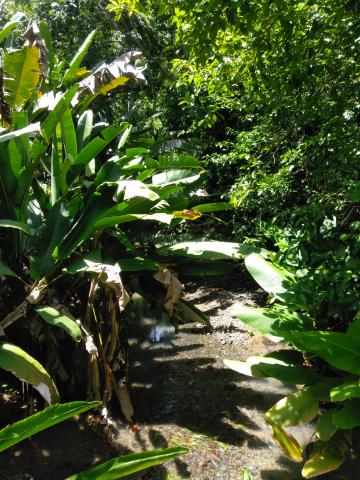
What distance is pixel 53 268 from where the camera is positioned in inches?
120

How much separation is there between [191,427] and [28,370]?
1.30 metres

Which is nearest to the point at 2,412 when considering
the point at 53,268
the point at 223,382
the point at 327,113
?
the point at 53,268

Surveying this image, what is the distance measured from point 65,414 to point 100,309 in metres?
1.59

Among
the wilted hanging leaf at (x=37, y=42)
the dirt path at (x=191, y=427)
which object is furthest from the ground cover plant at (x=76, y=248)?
the wilted hanging leaf at (x=37, y=42)

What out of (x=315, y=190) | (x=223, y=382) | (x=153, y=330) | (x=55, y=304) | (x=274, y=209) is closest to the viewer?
(x=55, y=304)

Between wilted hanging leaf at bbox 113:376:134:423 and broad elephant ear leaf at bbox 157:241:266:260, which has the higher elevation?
broad elephant ear leaf at bbox 157:241:266:260

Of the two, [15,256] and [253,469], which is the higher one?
[15,256]

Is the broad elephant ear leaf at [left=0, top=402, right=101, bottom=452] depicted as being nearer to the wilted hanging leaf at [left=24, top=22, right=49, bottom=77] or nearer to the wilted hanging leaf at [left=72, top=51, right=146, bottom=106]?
the wilted hanging leaf at [left=72, top=51, right=146, bottom=106]

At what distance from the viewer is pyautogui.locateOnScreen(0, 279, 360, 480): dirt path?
2756 millimetres

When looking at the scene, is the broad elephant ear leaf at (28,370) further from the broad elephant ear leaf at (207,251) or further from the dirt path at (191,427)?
the broad elephant ear leaf at (207,251)

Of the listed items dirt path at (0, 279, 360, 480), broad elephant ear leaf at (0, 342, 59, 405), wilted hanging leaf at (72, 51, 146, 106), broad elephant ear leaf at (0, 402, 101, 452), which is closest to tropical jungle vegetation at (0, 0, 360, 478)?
broad elephant ear leaf at (0, 342, 59, 405)

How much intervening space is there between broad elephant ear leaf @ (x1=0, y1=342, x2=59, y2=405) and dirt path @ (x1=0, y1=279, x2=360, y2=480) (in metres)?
0.58

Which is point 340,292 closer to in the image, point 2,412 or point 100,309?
point 100,309

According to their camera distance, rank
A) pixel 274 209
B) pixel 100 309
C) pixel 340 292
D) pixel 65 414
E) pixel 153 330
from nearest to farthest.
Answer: pixel 65 414 < pixel 340 292 < pixel 100 309 < pixel 274 209 < pixel 153 330
